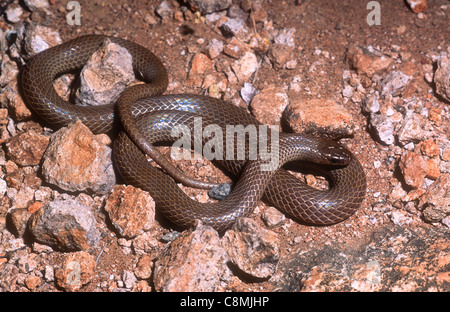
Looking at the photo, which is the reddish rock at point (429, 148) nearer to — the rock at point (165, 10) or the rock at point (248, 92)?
the rock at point (248, 92)

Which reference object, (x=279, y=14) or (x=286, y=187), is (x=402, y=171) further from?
(x=279, y=14)

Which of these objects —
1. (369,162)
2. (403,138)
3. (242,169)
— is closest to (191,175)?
(242,169)

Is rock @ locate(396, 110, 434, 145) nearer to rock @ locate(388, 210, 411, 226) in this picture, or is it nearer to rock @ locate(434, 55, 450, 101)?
rock @ locate(434, 55, 450, 101)

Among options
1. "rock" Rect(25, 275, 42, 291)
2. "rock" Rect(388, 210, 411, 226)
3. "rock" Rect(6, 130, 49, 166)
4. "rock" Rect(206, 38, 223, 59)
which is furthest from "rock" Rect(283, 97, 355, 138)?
"rock" Rect(25, 275, 42, 291)

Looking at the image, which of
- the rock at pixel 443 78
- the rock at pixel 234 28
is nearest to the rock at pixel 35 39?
the rock at pixel 234 28

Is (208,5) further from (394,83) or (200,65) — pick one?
(394,83)

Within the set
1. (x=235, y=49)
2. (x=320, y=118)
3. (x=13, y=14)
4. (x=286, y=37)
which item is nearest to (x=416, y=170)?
(x=320, y=118)
